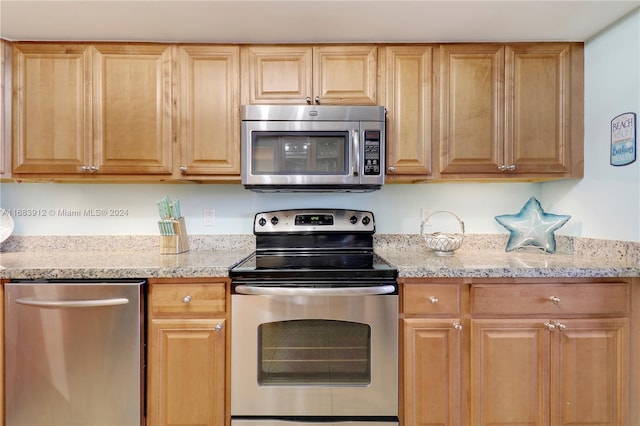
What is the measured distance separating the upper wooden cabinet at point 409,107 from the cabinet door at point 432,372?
0.83m

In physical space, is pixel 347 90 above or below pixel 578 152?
above

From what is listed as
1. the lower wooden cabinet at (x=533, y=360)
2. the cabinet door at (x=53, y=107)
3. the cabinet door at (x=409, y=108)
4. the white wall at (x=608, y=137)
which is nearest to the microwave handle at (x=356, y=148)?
the cabinet door at (x=409, y=108)

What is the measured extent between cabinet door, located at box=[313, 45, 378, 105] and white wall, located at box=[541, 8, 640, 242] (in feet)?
3.83

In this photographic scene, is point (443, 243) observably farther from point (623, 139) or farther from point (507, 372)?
point (623, 139)

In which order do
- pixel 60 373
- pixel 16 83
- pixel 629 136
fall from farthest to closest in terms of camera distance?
pixel 16 83, pixel 629 136, pixel 60 373

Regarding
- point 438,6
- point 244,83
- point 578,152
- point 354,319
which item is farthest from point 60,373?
point 578,152

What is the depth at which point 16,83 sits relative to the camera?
69.0 inches

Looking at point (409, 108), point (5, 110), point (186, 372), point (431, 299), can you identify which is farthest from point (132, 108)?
point (431, 299)

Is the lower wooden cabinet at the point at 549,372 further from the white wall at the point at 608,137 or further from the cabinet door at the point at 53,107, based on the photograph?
the cabinet door at the point at 53,107

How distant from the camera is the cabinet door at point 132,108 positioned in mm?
1769

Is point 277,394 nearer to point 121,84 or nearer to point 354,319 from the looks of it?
point 354,319

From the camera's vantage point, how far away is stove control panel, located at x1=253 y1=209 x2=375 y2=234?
2.00m

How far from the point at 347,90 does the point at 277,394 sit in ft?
5.17

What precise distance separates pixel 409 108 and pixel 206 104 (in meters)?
1.13
